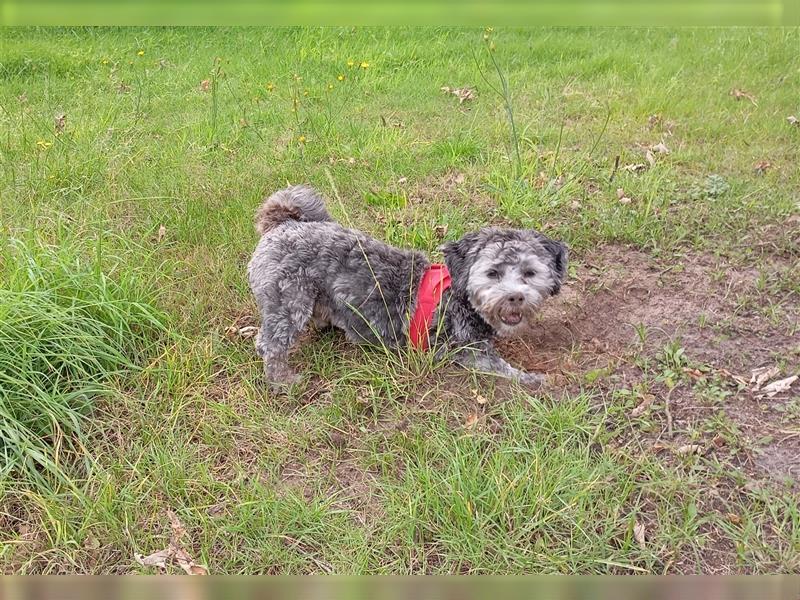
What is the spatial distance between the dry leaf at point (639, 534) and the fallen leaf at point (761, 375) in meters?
1.18

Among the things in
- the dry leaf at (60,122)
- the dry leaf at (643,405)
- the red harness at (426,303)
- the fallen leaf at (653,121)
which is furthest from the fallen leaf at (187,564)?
the fallen leaf at (653,121)

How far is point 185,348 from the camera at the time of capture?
361cm

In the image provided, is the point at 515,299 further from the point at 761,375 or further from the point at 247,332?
the point at 247,332

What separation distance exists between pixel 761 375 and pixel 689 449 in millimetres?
786

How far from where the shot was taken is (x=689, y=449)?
2877mm

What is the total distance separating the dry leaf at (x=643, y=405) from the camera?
313cm

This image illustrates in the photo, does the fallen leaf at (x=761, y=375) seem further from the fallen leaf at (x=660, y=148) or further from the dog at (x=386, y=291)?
the fallen leaf at (x=660, y=148)

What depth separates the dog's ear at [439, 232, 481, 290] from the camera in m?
3.45

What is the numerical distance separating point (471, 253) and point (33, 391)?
2.50m

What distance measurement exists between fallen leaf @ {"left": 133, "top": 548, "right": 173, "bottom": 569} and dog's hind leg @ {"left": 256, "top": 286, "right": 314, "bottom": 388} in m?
1.21

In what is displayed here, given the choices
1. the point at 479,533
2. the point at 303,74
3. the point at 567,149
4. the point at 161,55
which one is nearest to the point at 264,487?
the point at 479,533

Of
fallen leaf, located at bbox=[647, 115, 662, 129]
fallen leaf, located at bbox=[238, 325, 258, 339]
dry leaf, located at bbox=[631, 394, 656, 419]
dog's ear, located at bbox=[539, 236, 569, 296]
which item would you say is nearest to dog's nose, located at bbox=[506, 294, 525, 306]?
dog's ear, located at bbox=[539, 236, 569, 296]

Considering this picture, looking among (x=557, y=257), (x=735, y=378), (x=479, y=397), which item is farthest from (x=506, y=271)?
(x=735, y=378)

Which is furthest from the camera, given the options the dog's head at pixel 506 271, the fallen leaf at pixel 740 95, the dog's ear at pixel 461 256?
the fallen leaf at pixel 740 95
